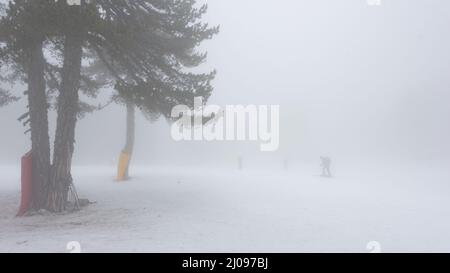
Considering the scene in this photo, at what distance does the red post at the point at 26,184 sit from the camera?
11.8 m

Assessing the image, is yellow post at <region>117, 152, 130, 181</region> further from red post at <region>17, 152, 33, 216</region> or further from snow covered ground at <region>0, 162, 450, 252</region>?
red post at <region>17, 152, 33, 216</region>

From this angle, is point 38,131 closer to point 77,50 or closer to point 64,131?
point 64,131

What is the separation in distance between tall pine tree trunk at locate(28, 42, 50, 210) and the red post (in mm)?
111

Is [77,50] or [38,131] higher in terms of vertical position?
[77,50]

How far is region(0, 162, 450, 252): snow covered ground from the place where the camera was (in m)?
8.39

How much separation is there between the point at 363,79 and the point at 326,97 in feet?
A: 51.6

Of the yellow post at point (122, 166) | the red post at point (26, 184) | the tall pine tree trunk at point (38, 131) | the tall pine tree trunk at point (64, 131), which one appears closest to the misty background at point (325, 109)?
the tall pine tree trunk at point (64, 131)

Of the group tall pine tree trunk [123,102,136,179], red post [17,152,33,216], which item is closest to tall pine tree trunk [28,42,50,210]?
red post [17,152,33,216]

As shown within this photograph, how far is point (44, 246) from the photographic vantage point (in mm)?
8039

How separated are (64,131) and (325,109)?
70.0 metres

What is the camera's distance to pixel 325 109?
254 ft

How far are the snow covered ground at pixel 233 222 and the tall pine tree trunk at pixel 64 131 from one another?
0.79 m

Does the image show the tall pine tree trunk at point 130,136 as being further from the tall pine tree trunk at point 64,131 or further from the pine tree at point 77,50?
the tall pine tree trunk at point 64,131

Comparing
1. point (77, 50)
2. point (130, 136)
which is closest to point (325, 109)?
point (130, 136)
